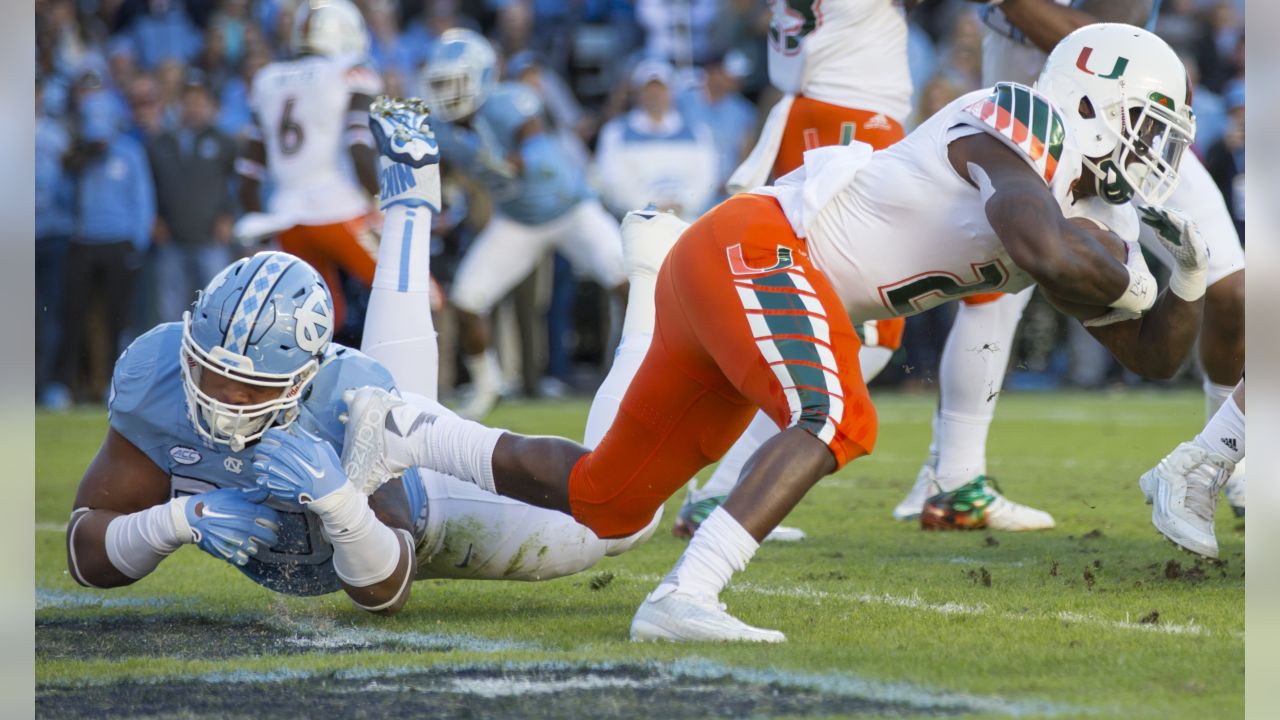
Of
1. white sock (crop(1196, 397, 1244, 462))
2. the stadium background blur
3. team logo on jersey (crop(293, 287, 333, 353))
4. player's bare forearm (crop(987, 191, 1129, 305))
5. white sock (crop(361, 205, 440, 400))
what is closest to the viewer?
player's bare forearm (crop(987, 191, 1129, 305))

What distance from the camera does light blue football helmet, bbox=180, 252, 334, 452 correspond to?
351 centimetres

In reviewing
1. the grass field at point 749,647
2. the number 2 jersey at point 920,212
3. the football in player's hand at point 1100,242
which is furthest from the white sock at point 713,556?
the football in player's hand at point 1100,242

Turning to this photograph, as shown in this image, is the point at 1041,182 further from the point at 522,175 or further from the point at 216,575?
the point at 522,175

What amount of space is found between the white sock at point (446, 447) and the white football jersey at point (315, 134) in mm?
4921

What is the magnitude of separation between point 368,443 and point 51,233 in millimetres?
8650

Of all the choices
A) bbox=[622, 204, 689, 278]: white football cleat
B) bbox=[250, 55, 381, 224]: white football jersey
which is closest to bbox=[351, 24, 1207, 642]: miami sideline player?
bbox=[622, 204, 689, 278]: white football cleat

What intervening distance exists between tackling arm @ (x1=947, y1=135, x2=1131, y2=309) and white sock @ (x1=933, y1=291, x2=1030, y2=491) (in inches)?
78.9

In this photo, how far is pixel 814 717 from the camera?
2.74m

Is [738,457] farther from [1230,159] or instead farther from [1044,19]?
[1230,159]

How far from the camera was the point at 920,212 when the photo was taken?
349cm

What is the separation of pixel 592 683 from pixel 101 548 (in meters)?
1.31

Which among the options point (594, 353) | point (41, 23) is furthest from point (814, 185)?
point (41, 23)

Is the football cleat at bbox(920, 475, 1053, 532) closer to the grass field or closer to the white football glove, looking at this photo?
the grass field

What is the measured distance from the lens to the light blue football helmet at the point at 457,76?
897cm
